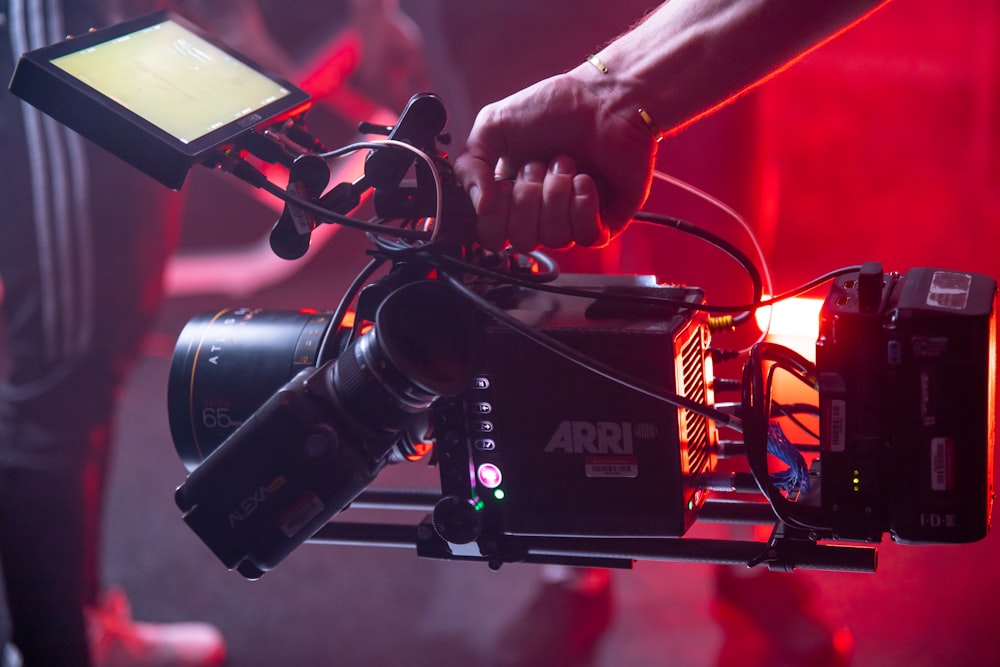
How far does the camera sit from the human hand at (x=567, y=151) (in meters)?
0.74

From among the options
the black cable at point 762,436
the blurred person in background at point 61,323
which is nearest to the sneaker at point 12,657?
the blurred person in background at point 61,323

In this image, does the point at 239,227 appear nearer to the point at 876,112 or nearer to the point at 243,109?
the point at 876,112

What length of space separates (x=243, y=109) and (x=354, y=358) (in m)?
0.29

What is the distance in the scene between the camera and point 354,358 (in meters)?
0.63

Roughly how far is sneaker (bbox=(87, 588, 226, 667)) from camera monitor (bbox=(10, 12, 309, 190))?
3.30ft

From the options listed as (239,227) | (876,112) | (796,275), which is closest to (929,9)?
(876,112)

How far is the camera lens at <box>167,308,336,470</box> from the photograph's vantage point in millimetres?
748

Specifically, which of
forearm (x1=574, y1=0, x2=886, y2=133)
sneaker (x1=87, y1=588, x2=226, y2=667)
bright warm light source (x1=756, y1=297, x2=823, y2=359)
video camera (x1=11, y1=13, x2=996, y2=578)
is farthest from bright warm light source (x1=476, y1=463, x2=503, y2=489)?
sneaker (x1=87, y1=588, x2=226, y2=667)

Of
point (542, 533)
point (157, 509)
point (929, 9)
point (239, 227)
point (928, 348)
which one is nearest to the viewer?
point (928, 348)

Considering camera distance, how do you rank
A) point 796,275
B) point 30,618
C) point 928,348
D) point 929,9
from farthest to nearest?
point 929,9 → point 796,275 → point 30,618 → point 928,348

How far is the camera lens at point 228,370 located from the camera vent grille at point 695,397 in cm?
29

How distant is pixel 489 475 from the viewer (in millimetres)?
709

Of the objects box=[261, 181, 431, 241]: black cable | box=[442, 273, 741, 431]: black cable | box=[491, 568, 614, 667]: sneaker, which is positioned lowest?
box=[491, 568, 614, 667]: sneaker

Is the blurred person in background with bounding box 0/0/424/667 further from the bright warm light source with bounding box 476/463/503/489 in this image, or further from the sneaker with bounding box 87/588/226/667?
the bright warm light source with bounding box 476/463/503/489
